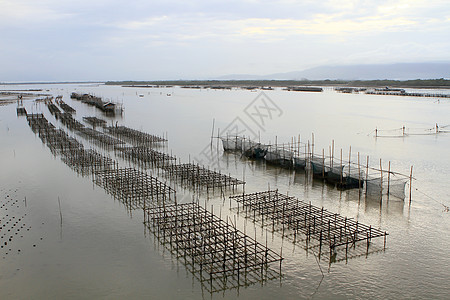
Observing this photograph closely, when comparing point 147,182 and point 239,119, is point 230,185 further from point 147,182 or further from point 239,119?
point 239,119

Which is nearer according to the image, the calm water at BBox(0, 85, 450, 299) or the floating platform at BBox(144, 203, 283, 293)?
the calm water at BBox(0, 85, 450, 299)

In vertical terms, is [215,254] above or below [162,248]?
above

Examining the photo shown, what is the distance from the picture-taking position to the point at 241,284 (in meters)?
10.1

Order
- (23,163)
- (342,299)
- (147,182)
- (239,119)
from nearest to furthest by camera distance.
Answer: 1. (342,299)
2. (147,182)
3. (23,163)
4. (239,119)

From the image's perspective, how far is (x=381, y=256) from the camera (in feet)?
38.0

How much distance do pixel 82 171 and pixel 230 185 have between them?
843 centimetres

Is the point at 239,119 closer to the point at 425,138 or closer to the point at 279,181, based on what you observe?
the point at 425,138

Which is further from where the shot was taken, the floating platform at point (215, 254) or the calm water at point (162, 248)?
the floating platform at point (215, 254)

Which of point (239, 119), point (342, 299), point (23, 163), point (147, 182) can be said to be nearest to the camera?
point (342, 299)

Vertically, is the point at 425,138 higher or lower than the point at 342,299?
higher

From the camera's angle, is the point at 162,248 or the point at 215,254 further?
the point at 162,248

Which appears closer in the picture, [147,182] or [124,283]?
[124,283]

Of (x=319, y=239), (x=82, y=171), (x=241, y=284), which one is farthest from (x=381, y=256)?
(x=82, y=171)

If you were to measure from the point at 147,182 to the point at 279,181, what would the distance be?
674 centimetres
